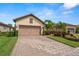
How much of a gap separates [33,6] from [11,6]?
2809mm

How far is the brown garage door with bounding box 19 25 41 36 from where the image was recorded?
89.5 ft

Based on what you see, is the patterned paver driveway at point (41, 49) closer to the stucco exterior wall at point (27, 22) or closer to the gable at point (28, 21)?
the stucco exterior wall at point (27, 22)

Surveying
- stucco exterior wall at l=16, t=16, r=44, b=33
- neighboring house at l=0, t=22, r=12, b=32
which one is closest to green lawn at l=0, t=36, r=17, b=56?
stucco exterior wall at l=16, t=16, r=44, b=33

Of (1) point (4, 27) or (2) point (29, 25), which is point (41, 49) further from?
(1) point (4, 27)

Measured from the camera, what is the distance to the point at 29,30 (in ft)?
92.0

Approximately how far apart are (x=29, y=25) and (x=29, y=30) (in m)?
1.04

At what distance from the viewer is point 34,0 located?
19.6m

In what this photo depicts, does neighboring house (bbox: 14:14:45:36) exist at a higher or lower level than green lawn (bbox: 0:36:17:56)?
higher

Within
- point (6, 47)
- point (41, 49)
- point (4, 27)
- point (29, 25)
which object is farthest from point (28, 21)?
point (41, 49)

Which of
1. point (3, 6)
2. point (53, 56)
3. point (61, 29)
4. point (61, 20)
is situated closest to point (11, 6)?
point (3, 6)

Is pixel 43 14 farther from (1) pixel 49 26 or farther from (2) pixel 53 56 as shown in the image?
(2) pixel 53 56

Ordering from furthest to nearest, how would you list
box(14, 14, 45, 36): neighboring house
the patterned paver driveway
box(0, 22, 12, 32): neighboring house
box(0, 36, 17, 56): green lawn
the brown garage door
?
box(0, 22, 12, 32): neighboring house < box(14, 14, 45, 36): neighboring house < the brown garage door < the patterned paver driveway < box(0, 36, 17, 56): green lawn

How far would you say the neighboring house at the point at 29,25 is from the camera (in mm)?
27688

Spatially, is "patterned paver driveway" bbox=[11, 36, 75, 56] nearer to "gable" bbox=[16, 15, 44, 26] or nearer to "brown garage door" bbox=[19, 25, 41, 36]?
"brown garage door" bbox=[19, 25, 41, 36]
